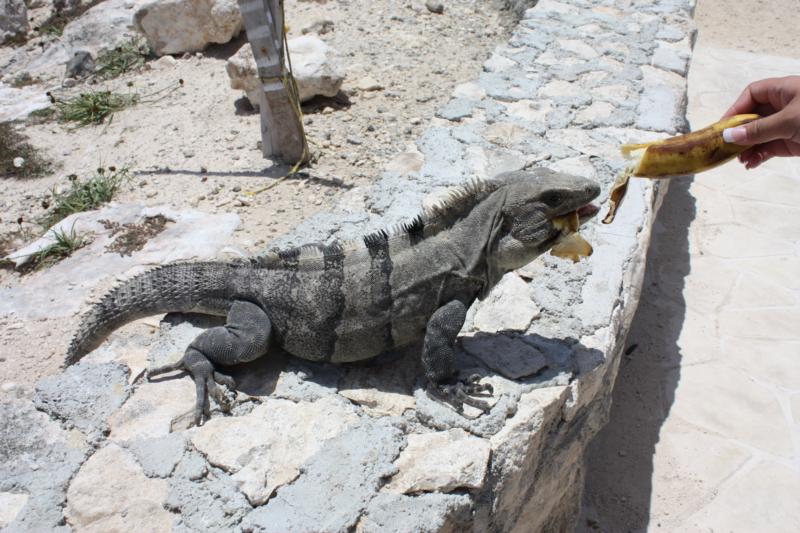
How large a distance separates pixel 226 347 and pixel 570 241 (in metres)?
1.72

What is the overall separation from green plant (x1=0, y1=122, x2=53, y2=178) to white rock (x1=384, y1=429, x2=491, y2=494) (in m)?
5.33

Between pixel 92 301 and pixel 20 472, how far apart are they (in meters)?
1.80

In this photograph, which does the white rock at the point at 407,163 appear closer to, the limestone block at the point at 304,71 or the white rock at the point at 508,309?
the white rock at the point at 508,309

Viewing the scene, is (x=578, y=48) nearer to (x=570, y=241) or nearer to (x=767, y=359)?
(x=767, y=359)

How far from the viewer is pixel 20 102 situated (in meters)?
8.00

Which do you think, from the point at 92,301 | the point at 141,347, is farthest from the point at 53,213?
the point at 141,347

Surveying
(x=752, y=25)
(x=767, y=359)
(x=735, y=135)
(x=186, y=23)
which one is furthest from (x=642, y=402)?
(x=752, y=25)

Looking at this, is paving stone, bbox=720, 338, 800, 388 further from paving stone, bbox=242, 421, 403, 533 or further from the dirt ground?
paving stone, bbox=242, 421, 403, 533

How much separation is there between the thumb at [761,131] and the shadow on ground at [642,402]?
8.83 ft

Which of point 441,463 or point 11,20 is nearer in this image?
point 441,463

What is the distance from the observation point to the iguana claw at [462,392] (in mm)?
3105

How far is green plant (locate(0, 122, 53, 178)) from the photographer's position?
Result: 21.5 feet

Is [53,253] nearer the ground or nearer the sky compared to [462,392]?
nearer the ground

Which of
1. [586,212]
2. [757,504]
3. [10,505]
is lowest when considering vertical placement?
[757,504]
